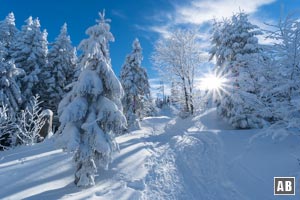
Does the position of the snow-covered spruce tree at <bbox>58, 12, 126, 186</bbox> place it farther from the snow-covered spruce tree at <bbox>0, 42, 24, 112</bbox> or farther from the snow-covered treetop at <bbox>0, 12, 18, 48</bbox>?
the snow-covered treetop at <bbox>0, 12, 18, 48</bbox>

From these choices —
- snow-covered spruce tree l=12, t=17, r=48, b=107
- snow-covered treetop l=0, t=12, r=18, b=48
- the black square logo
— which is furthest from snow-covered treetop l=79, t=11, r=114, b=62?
snow-covered treetop l=0, t=12, r=18, b=48

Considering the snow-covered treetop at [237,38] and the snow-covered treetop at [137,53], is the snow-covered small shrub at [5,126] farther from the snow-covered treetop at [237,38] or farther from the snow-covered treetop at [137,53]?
the snow-covered treetop at [237,38]

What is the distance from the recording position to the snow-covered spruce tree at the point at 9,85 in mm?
20281

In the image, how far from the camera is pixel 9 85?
21078mm

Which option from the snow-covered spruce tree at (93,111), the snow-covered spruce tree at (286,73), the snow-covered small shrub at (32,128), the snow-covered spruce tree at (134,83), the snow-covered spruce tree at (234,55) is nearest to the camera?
the snow-covered spruce tree at (286,73)

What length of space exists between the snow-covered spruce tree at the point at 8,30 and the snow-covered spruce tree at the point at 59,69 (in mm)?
4998

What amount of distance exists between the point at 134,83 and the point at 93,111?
18.3 m

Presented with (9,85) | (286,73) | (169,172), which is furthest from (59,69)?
(286,73)

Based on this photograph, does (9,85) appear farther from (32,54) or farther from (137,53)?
(137,53)

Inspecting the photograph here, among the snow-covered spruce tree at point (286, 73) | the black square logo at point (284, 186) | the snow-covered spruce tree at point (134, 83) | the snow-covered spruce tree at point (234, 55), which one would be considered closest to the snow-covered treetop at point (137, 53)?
the snow-covered spruce tree at point (134, 83)

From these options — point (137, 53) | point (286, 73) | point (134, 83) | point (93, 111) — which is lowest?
point (93, 111)

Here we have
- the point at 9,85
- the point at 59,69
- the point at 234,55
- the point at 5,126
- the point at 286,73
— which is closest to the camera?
the point at 286,73

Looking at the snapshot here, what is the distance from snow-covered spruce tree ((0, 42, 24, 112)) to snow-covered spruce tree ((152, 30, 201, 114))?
14935 millimetres

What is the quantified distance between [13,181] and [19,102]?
16.5 m
